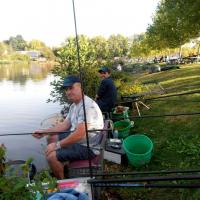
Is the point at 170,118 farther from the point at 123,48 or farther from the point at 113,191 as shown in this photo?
the point at 123,48

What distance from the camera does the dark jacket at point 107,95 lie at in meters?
7.92

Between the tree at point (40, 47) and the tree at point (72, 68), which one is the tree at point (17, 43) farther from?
the tree at point (72, 68)

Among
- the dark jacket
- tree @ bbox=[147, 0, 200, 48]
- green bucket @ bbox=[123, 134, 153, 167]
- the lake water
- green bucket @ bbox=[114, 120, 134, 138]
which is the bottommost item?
the lake water

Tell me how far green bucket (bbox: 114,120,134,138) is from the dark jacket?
0.48m

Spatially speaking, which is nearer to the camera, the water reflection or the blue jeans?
the blue jeans

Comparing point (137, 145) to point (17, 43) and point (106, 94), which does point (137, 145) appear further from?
point (17, 43)

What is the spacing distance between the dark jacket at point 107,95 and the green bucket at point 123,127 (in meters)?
0.48

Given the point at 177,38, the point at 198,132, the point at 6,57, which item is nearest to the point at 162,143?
the point at 198,132

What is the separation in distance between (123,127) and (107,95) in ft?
2.87

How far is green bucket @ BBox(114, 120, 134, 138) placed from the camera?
23.9ft

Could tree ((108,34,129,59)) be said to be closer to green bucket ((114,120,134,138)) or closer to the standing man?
the standing man

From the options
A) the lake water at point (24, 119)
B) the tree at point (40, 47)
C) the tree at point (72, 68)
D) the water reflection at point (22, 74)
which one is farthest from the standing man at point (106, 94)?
the tree at point (40, 47)

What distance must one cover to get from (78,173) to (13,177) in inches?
73.6

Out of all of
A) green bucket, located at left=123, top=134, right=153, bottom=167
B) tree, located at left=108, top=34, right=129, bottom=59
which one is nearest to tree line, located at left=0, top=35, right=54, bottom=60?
tree, located at left=108, top=34, right=129, bottom=59
